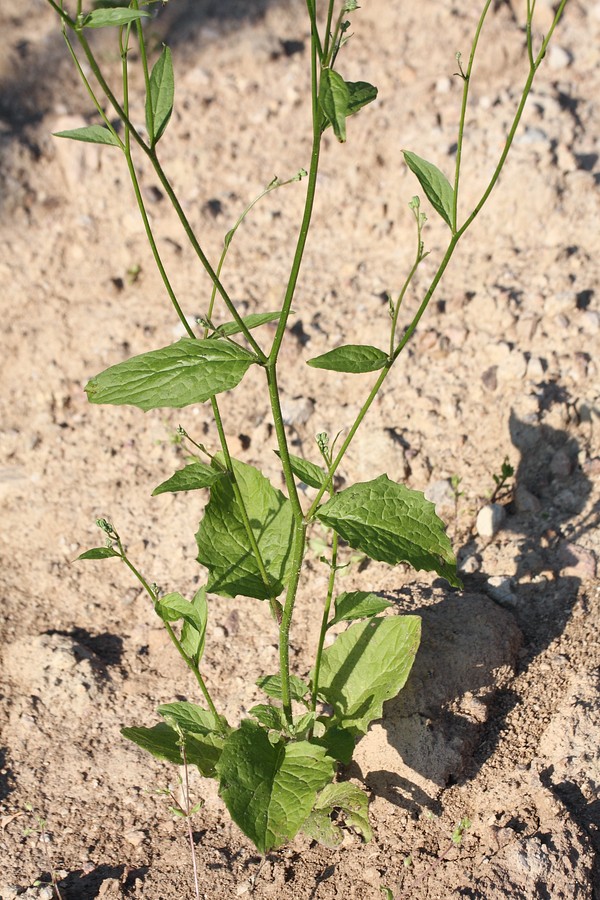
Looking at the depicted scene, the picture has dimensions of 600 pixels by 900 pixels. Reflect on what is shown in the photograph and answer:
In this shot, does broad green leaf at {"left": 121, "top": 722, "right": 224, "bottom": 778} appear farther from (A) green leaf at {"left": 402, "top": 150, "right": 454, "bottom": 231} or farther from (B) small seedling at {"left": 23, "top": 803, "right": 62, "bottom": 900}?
(A) green leaf at {"left": 402, "top": 150, "right": 454, "bottom": 231}

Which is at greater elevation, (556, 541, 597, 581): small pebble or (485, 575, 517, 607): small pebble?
(556, 541, 597, 581): small pebble

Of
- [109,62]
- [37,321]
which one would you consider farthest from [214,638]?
[109,62]

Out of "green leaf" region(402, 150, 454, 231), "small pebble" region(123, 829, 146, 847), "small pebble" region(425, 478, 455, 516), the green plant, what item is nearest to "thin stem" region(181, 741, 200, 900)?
the green plant

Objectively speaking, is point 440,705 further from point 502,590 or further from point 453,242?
point 453,242

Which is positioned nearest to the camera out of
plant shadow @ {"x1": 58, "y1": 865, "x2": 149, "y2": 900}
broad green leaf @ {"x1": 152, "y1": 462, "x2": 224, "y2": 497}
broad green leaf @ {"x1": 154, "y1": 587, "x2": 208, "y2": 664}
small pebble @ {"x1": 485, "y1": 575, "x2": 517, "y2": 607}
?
broad green leaf @ {"x1": 152, "y1": 462, "x2": 224, "y2": 497}

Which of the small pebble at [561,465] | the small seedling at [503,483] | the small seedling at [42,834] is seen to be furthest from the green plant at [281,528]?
the small pebble at [561,465]

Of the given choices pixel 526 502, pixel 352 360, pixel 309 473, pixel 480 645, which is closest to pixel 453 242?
pixel 352 360

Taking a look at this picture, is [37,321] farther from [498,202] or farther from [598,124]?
[598,124]
